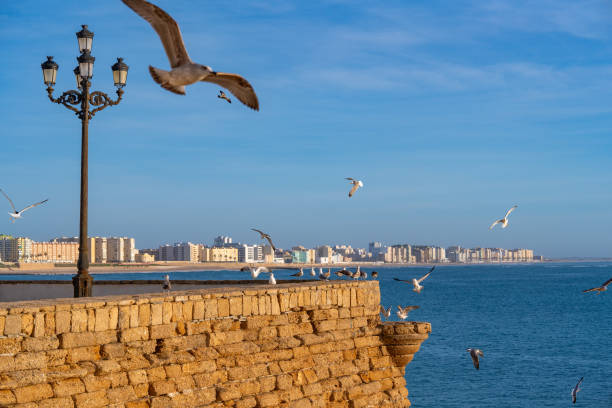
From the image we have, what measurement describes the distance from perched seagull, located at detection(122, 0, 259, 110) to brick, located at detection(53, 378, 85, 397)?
11.2ft

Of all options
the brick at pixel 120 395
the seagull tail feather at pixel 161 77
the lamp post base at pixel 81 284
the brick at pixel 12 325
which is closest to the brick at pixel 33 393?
the brick at pixel 12 325

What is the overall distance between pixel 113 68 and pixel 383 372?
267 inches

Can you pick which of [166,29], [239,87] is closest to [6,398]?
[166,29]

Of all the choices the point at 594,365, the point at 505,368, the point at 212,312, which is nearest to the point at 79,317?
the point at 212,312

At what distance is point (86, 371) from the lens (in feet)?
27.2

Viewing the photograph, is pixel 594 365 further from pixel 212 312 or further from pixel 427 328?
pixel 212 312

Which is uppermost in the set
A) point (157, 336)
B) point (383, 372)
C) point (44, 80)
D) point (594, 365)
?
point (44, 80)

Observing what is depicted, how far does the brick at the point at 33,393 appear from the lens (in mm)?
7648

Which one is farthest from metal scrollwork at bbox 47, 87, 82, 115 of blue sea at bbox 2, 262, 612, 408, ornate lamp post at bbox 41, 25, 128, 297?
blue sea at bbox 2, 262, 612, 408

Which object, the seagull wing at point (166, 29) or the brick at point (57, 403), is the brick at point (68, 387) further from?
the seagull wing at point (166, 29)

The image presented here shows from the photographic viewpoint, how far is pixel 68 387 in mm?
8109

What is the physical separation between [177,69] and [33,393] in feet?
12.4

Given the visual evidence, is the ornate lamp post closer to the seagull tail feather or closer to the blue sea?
the seagull tail feather

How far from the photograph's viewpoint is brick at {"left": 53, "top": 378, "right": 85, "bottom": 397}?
26.3 feet
